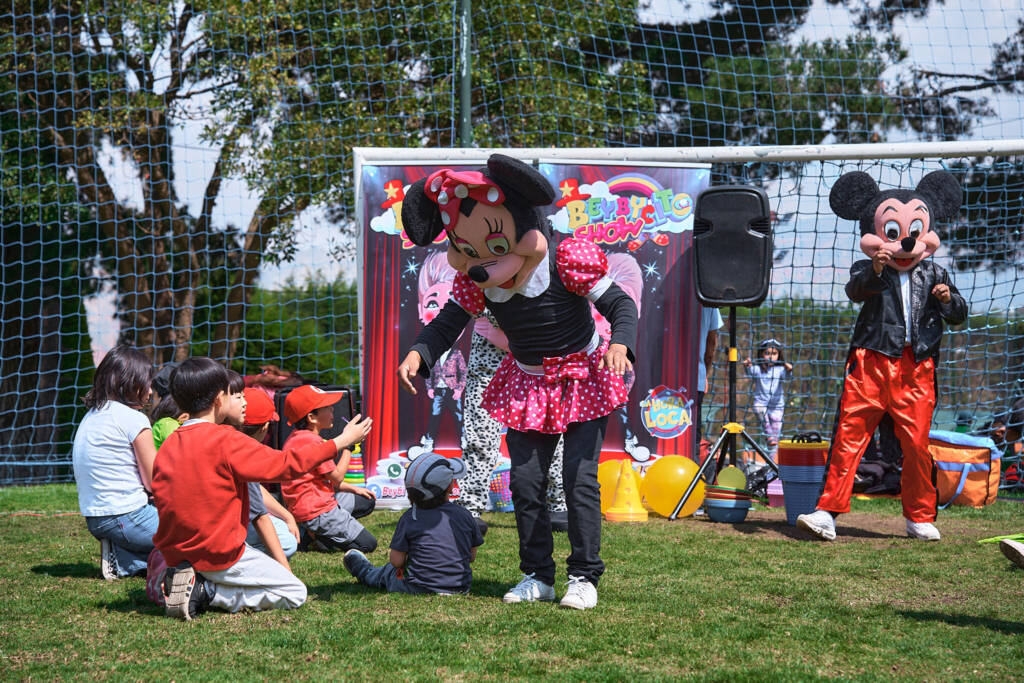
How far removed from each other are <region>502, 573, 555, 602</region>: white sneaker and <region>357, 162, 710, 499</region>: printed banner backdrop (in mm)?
2750

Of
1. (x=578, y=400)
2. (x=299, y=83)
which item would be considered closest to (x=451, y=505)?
(x=578, y=400)

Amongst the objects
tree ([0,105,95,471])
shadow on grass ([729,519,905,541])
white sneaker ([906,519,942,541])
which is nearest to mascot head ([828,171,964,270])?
white sneaker ([906,519,942,541])

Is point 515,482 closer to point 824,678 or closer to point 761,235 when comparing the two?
point 824,678

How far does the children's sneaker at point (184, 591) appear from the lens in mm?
3254

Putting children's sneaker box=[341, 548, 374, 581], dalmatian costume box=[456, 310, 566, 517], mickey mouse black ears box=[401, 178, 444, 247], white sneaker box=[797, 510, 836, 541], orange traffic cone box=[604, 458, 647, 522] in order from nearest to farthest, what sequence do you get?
mickey mouse black ears box=[401, 178, 444, 247] < children's sneaker box=[341, 548, 374, 581] < white sneaker box=[797, 510, 836, 541] < dalmatian costume box=[456, 310, 566, 517] < orange traffic cone box=[604, 458, 647, 522]

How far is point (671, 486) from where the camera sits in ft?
18.9

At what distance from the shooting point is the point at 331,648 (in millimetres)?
2844

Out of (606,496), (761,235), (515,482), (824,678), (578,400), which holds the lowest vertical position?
(606,496)

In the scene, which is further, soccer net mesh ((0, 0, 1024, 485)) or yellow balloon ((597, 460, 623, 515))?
soccer net mesh ((0, 0, 1024, 485))

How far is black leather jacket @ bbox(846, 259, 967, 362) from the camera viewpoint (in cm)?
493

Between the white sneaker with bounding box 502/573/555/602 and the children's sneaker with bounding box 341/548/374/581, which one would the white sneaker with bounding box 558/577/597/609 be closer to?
the white sneaker with bounding box 502/573/555/602

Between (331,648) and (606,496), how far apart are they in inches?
127

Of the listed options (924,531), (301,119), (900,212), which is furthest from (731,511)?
(301,119)

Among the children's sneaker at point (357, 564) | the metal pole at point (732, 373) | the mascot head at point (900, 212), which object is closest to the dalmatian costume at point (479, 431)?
the metal pole at point (732, 373)
